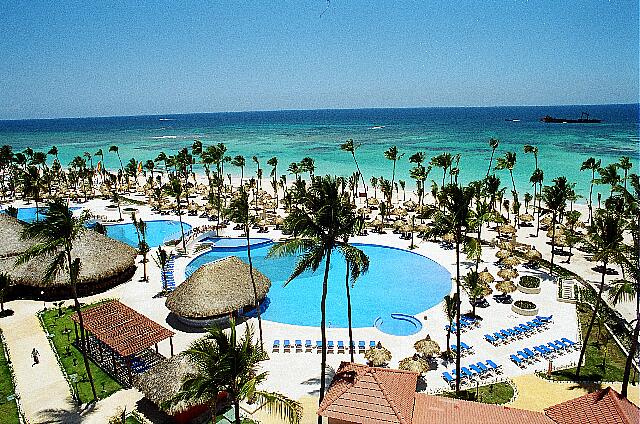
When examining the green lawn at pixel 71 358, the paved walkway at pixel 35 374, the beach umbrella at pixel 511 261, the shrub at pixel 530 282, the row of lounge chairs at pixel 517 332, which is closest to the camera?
the paved walkway at pixel 35 374

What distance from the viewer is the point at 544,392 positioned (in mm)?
21188

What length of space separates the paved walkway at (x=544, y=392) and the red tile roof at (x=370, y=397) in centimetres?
663

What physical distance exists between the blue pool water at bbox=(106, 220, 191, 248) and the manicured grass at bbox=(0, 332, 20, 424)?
939 inches

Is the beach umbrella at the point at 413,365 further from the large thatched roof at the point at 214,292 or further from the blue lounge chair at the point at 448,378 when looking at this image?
the large thatched roof at the point at 214,292

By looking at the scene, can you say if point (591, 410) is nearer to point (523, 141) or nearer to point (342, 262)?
point (342, 262)

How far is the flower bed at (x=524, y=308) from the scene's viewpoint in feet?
95.0

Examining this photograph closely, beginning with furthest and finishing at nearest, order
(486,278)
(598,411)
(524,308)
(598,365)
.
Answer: (486,278) → (524,308) → (598,365) → (598,411)

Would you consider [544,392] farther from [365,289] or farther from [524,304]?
[365,289]

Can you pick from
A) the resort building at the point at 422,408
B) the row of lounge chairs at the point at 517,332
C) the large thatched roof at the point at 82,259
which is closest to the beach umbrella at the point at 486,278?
the row of lounge chairs at the point at 517,332

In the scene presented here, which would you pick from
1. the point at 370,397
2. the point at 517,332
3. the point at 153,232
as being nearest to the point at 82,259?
the point at 153,232

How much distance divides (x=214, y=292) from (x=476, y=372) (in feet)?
53.4

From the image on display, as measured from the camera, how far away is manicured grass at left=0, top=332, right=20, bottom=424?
65.5ft

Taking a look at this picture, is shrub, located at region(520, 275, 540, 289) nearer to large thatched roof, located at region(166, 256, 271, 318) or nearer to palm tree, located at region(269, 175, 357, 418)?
large thatched roof, located at region(166, 256, 271, 318)

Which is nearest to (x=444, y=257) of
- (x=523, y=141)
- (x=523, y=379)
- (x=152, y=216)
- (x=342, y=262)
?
(x=342, y=262)
